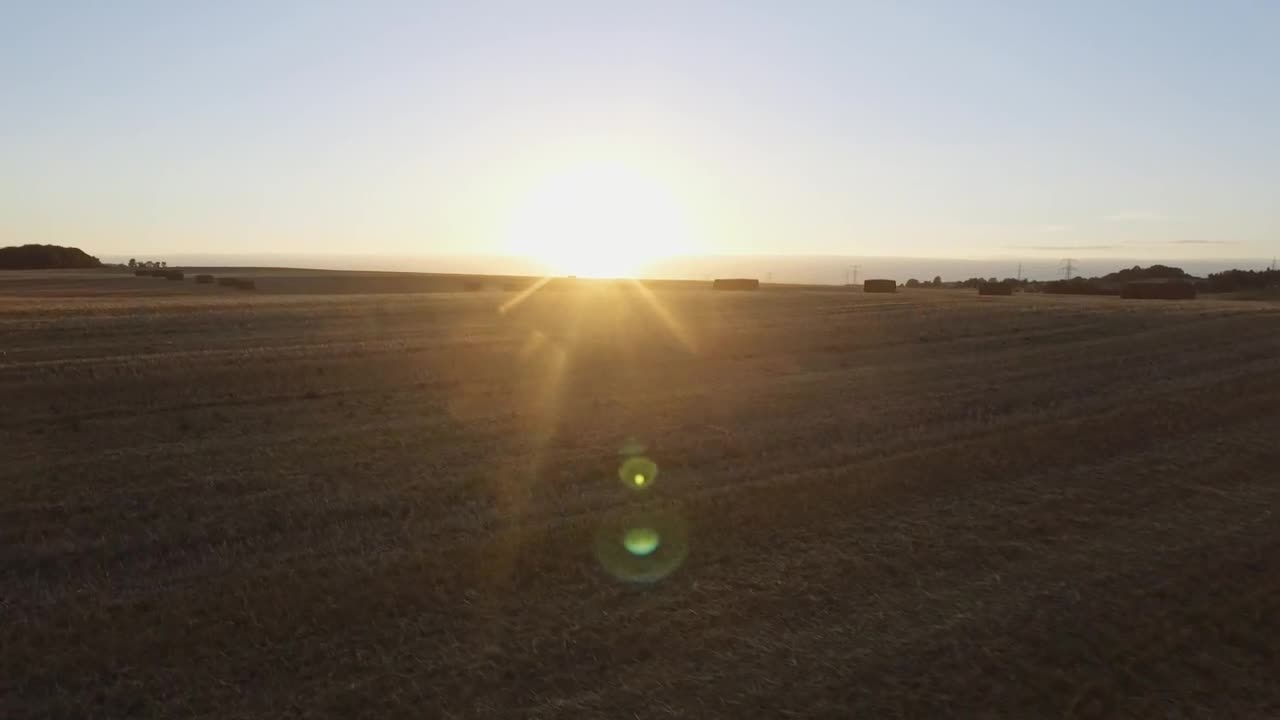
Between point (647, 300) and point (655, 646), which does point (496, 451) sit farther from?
point (647, 300)

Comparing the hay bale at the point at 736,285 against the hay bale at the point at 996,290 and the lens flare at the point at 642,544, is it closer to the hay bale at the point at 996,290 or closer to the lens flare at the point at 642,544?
the hay bale at the point at 996,290

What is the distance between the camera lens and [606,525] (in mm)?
8703

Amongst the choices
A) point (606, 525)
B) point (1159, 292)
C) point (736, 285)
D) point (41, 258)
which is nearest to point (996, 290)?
point (1159, 292)

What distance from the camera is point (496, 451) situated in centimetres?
1151

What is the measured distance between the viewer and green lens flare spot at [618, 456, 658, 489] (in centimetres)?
1016

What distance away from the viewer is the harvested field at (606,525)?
5902mm

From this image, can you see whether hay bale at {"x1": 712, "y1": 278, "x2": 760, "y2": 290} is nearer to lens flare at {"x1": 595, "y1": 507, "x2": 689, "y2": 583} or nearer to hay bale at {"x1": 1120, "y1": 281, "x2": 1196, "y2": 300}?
hay bale at {"x1": 1120, "y1": 281, "x2": 1196, "y2": 300}

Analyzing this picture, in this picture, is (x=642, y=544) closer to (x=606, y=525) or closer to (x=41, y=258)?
(x=606, y=525)

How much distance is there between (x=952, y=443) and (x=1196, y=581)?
4.41m

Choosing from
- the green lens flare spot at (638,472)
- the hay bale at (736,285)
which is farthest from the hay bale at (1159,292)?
the green lens flare spot at (638,472)

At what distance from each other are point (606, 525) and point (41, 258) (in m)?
76.3

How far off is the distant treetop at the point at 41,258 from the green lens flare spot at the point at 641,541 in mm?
73586

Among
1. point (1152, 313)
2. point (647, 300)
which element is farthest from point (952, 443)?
point (647, 300)

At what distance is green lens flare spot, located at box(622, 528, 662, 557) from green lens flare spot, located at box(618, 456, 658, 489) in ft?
4.84
